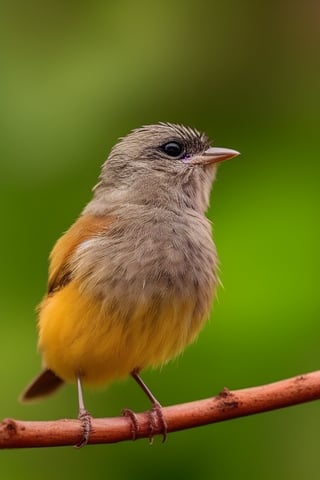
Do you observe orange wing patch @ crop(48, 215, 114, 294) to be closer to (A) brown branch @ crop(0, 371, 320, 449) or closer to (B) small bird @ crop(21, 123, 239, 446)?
(B) small bird @ crop(21, 123, 239, 446)

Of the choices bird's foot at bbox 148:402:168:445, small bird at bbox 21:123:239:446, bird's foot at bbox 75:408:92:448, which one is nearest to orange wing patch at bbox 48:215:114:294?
small bird at bbox 21:123:239:446

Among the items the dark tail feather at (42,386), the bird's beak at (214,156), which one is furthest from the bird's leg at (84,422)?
the bird's beak at (214,156)

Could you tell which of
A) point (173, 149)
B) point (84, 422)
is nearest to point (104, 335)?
point (84, 422)

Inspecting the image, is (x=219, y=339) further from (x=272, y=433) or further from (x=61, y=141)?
(x=61, y=141)

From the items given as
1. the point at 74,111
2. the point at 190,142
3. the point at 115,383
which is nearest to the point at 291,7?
the point at 190,142

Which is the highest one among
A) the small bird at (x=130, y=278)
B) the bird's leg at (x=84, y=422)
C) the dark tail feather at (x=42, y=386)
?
the small bird at (x=130, y=278)

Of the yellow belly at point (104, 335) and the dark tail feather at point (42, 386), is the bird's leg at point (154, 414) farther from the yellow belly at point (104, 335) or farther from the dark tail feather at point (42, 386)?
the dark tail feather at point (42, 386)

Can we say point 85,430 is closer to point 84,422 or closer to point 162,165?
point 84,422
